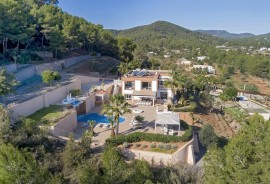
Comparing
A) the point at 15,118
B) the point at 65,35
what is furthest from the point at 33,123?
the point at 65,35

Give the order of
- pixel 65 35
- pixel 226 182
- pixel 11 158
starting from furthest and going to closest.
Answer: pixel 65 35, pixel 226 182, pixel 11 158

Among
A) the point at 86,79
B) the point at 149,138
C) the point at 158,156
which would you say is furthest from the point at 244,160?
the point at 86,79

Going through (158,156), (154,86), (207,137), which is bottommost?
(158,156)

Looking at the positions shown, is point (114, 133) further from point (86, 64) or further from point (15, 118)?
point (86, 64)

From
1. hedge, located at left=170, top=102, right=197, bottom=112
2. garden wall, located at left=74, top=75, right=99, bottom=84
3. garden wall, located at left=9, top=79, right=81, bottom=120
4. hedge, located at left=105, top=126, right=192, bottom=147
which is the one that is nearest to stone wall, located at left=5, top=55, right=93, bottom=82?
garden wall, located at left=74, top=75, right=99, bottom=84

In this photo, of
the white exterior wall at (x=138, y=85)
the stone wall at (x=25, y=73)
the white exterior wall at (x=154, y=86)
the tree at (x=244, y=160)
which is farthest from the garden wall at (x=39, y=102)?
the tree at (x=244, y=160)

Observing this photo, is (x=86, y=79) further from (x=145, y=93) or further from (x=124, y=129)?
(x=124, y=129)
